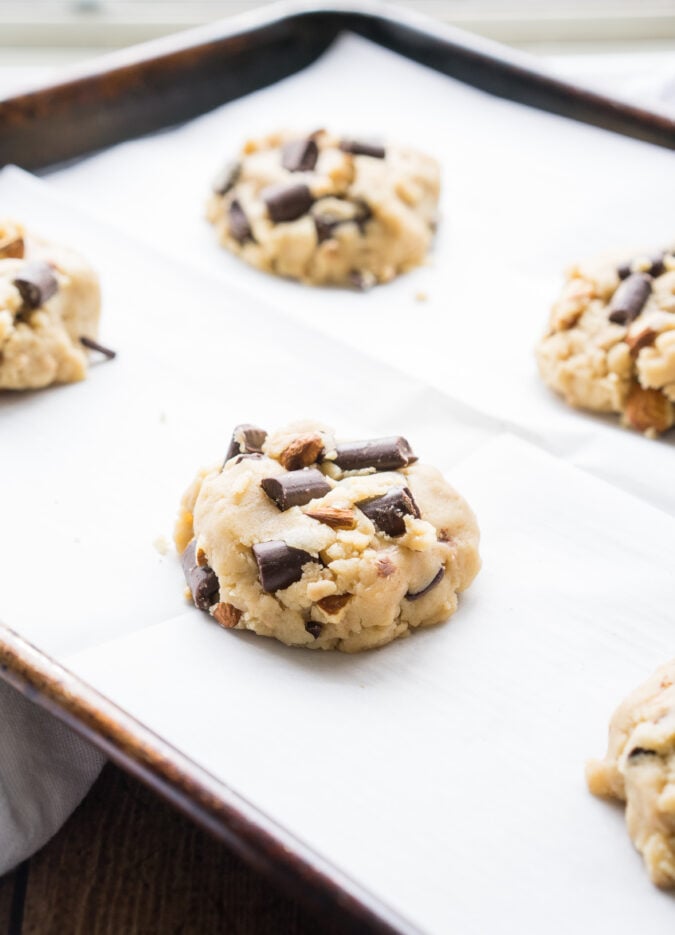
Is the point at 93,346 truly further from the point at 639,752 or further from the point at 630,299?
the point at 639,752

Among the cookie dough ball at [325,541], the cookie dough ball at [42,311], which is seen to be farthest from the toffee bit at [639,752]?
the cookie dough ball at [42,311]

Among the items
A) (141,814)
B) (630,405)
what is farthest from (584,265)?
(141,814)

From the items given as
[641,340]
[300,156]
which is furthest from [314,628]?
[300,156]

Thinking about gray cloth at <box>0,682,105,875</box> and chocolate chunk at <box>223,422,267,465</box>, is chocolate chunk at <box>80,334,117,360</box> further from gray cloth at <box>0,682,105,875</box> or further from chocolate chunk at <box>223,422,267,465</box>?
gray cloth at <box>0,682,105,875</box>

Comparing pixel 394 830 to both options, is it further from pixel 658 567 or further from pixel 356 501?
pixel 658 567

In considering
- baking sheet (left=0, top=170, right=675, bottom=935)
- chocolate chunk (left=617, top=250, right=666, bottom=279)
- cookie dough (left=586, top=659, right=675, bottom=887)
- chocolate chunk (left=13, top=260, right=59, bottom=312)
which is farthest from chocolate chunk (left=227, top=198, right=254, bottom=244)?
cookie dough (left=586, top=659, right=675, bottom=887)
